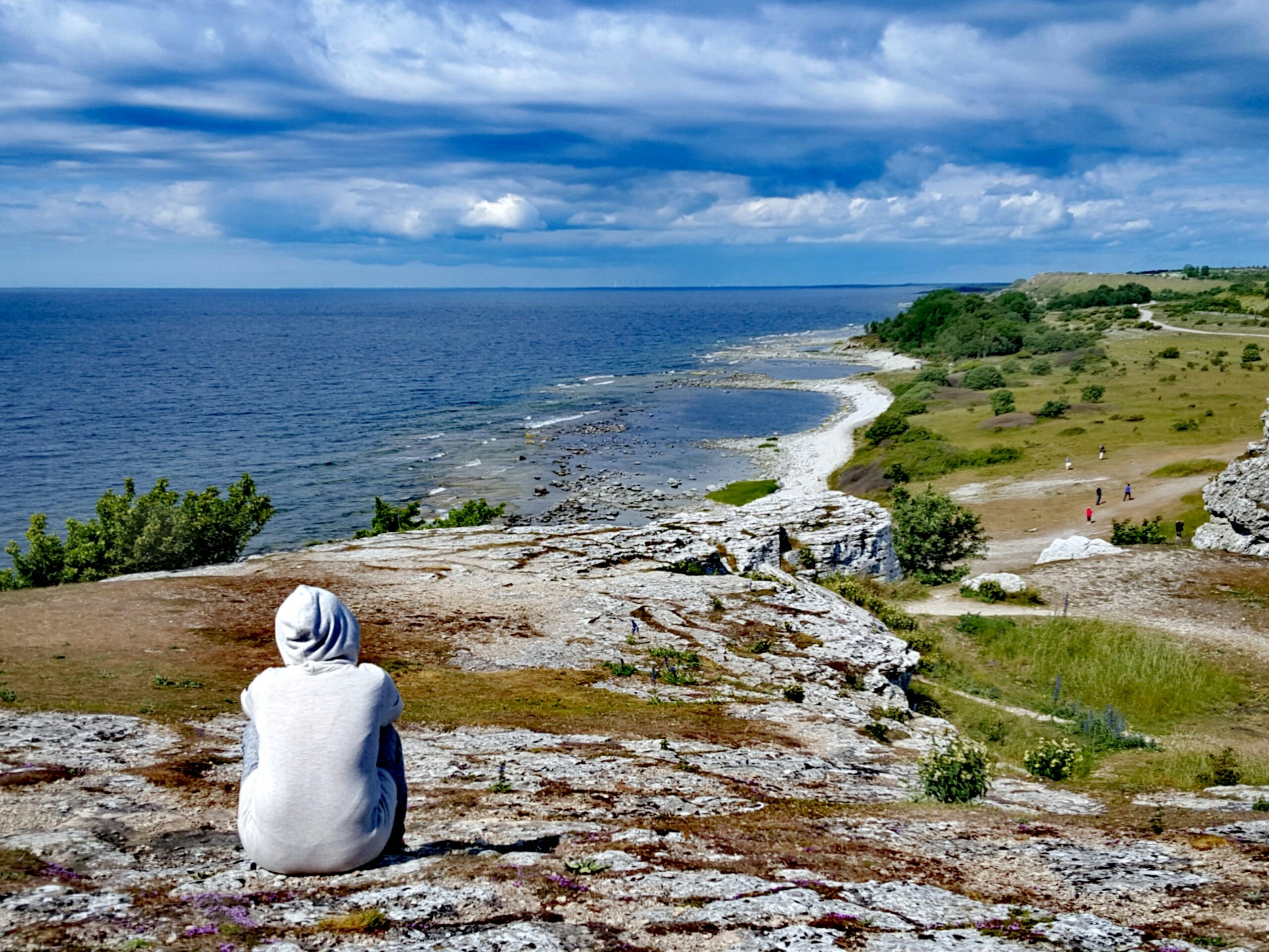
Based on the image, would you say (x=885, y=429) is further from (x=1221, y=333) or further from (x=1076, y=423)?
(x=1221, y=333)

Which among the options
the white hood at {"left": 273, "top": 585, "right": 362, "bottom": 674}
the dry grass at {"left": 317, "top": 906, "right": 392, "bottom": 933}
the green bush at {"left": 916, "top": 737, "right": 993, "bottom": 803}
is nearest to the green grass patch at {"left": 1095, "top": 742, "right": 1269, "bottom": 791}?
the green bush at {"left": 916, "top": 737, "right": 993, "bottom": 803}

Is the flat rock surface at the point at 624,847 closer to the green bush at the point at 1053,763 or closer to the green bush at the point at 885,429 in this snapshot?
the green bush at the point at 1053,763

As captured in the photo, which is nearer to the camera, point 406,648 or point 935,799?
point 935,799

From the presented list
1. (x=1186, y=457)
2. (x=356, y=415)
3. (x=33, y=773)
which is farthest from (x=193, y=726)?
(x=356, y=415)

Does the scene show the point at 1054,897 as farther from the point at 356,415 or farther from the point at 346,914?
the point at 356,415

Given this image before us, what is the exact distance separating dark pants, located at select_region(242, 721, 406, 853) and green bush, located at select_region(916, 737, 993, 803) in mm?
11242

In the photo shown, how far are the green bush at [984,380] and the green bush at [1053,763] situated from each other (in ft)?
411

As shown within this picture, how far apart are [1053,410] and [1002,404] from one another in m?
8.40

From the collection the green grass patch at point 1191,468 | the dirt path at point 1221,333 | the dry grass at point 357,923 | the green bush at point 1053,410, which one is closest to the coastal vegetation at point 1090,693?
the dry grass at point 357,923

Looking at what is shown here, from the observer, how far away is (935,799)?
16344mm

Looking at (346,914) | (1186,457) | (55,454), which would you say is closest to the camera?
(346,914)

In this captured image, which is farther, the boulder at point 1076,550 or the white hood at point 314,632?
the boulder at point 1076,550

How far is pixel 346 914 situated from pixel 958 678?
3406cm

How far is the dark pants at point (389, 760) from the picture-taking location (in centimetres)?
821
